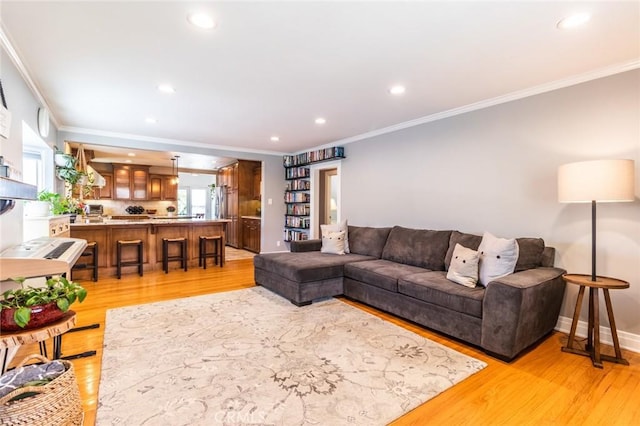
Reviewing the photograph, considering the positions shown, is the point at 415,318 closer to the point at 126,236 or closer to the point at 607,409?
the point at 607,409

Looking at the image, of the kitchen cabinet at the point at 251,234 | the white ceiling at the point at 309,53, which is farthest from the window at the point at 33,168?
the kitchen cabinet at the point at 251,234

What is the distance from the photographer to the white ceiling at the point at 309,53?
197 centimetres

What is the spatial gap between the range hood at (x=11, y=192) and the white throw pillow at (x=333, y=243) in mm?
3288

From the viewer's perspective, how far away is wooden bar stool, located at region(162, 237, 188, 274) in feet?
17.6

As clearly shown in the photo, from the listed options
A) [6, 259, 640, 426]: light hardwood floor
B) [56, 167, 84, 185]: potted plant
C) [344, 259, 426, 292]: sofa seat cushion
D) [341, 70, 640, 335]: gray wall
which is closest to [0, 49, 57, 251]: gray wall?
[6, 259, 640, 426]: light hardwood floor

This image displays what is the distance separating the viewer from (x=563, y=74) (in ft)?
9.39

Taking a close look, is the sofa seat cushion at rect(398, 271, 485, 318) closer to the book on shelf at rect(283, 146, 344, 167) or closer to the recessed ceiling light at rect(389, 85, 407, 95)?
the recessed ceiling light at rect(389, 85, 407, 95)

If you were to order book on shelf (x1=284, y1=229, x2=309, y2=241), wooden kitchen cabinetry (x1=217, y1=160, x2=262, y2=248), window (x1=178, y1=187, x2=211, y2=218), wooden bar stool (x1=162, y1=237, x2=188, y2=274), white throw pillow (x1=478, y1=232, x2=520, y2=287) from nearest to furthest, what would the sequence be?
white throw pillow (x1=478, y1=232, x2=520, y2=287) → wooden bar stool (x1=162, y1=237, x2=188, y2=274) → book on shelf (x1=284, y1=229, x2=309, y2=241) → wooden kitchen cabinetry (x1=217, y1=160, x2=262, y2=248) → window (x1=178, y1=187, x2=211, y2=218)

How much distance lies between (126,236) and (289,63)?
4281 mm

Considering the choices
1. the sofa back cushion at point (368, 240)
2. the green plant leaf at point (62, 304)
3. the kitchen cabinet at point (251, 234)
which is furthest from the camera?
the kitchen cabinet at point (251, 234)

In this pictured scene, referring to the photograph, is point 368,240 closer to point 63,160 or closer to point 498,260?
point 498,260

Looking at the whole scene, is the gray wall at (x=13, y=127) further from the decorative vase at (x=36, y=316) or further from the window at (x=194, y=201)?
the window at (x=194, y=201)

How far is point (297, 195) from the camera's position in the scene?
22.6 ft

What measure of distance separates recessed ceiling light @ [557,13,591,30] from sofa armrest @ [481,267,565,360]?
1834 millimetres
